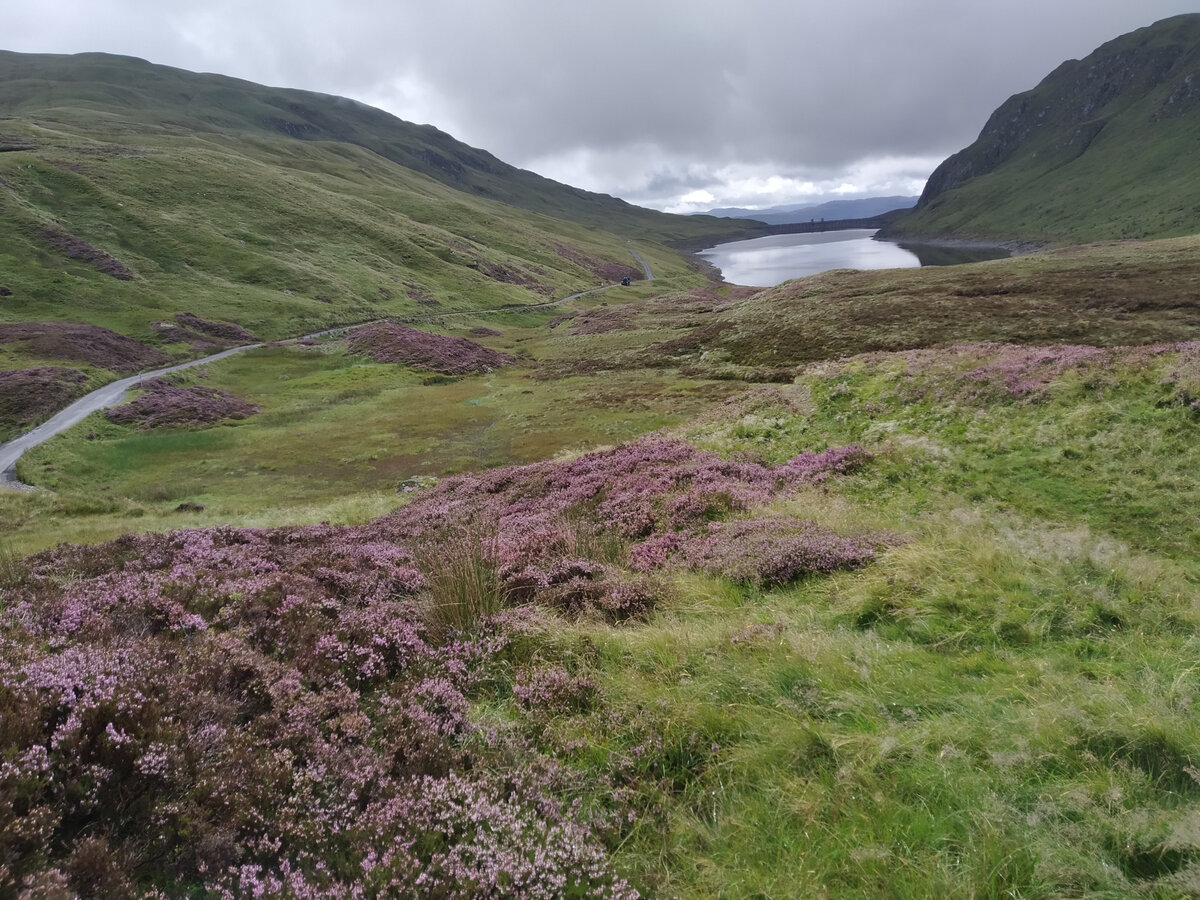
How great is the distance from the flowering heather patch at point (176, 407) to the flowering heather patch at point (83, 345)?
1062cm

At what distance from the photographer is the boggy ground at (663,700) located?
12.4 ft

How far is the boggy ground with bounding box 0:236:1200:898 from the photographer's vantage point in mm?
3770

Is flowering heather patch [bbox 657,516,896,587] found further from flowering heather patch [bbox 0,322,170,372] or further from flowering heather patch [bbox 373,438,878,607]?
flowering heather patch [bbox 0,322,170,372]

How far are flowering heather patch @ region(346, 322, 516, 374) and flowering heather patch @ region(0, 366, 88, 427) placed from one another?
1223 inches

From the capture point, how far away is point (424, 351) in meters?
78.3

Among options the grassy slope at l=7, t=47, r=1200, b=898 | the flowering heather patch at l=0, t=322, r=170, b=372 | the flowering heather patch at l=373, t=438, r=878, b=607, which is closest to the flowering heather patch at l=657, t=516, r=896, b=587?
the flowering heather patch at l=373, t=438, r=878, b=607

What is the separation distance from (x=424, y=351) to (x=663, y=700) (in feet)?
258

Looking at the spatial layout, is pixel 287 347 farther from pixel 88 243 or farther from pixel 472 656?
pixel 472 656

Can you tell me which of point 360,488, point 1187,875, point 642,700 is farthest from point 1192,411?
point 360,488

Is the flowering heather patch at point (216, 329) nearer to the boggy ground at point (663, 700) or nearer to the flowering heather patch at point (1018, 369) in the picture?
the boggy ground at point (663, 700)

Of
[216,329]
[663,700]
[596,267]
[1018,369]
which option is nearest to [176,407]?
[216,329]

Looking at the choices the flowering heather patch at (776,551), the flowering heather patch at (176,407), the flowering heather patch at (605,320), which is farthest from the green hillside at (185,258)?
the flowering heather patch at (776,551)

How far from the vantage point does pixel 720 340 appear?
66.2m

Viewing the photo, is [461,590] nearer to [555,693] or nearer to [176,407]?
[555,693]
